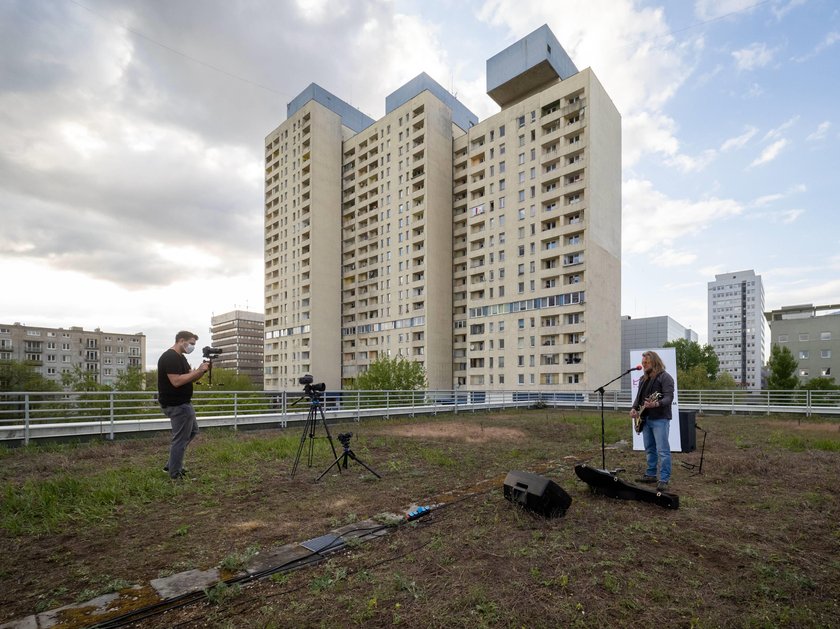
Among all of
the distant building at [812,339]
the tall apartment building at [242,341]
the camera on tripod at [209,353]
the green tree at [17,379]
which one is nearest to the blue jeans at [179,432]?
the camera on tripod at [209,353]

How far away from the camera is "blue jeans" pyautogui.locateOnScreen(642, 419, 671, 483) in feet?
18.2

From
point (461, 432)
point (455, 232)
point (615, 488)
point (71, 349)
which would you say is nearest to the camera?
point (615, 488)

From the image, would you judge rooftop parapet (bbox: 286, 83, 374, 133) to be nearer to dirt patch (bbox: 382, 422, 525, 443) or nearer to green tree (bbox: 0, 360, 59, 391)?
green tree (bbox: 0, 360, 59, 391)

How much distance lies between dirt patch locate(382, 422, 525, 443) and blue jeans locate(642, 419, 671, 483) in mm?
4872

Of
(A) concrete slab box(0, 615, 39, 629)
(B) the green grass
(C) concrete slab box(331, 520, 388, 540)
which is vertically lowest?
(B) the green grass

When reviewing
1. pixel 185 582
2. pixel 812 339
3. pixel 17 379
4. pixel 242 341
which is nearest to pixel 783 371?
pixel 812 339

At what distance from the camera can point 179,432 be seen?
6035 millimetres

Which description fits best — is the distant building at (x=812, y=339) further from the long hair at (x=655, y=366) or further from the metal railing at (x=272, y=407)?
the long hair at (x=655, y=366)

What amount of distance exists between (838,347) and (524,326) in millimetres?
48233

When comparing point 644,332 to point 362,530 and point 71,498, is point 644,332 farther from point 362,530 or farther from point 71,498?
point 71,498

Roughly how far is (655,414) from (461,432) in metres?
7.22

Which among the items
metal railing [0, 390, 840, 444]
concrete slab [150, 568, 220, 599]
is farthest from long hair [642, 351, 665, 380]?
concrete slab [150, 568, 220, 599]

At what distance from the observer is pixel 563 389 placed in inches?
1549

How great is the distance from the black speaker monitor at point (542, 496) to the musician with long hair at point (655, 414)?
199cm
